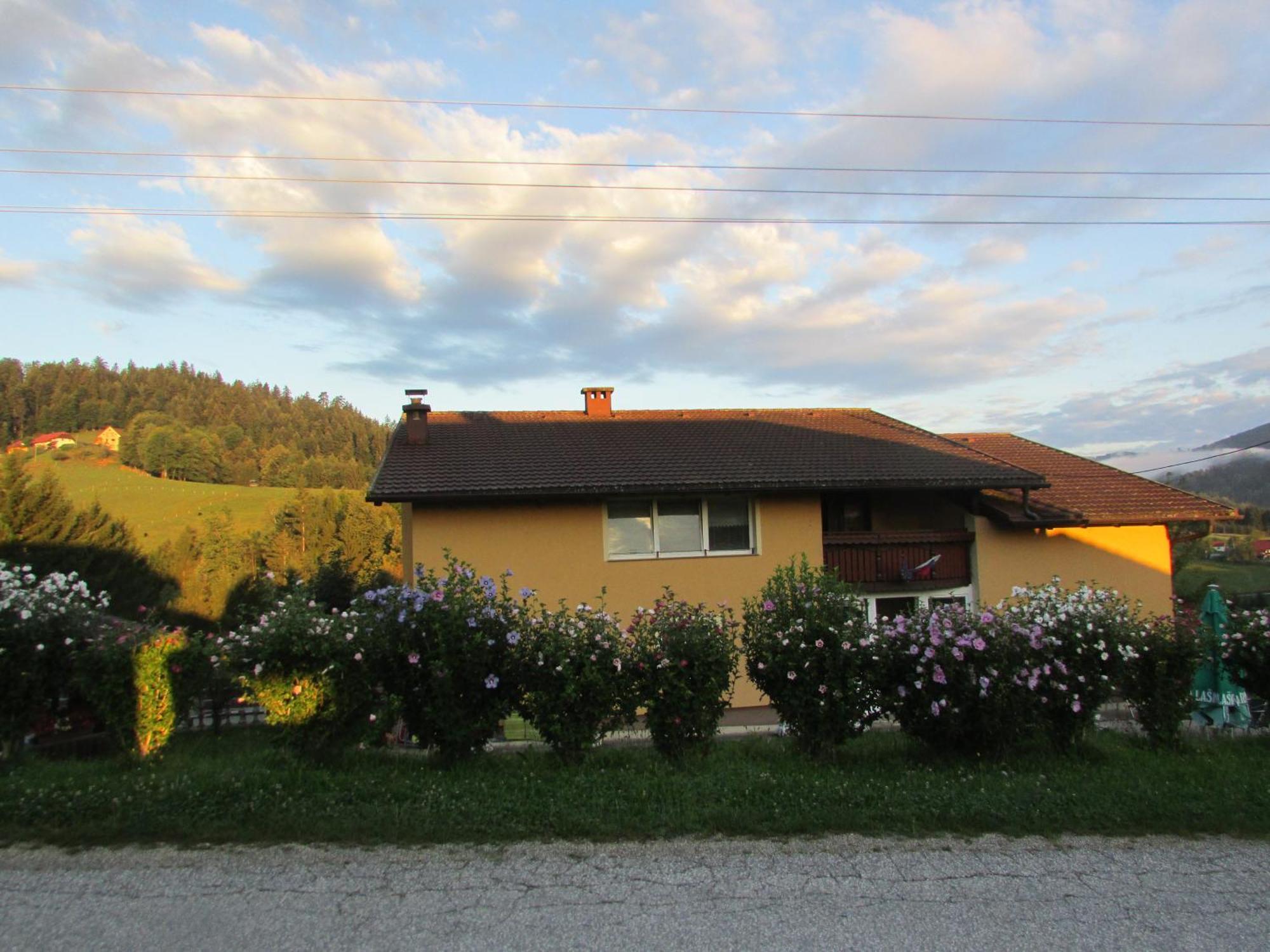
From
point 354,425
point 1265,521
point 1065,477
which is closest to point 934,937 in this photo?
point 1065,477

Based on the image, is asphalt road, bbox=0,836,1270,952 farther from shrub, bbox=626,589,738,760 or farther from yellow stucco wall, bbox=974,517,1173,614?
yellow stucco wall, bbox=974,517,1173,614

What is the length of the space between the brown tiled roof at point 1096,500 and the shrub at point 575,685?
12071mm

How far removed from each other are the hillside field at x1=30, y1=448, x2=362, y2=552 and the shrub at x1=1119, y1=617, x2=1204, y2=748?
52691mm

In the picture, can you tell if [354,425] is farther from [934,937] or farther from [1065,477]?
[934,937]

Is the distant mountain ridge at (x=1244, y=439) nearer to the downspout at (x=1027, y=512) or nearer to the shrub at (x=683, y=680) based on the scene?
the downspout at (x=1027, y=512)

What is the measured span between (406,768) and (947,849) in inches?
148

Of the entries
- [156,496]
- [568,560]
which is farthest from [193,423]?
[568,560]

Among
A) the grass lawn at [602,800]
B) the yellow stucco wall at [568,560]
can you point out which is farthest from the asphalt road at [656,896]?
the yellow stucco wall at [568,560]

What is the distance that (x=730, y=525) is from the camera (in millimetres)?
14984

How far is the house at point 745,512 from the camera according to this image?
46.0 feet

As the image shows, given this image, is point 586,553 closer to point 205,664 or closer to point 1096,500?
point 205,664

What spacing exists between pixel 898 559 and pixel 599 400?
27.4 feet

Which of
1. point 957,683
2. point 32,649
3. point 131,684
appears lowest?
point 957,683

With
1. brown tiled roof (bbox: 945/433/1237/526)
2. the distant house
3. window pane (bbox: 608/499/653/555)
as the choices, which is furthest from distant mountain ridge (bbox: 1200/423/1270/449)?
the distant house
